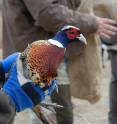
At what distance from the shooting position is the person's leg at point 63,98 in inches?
106

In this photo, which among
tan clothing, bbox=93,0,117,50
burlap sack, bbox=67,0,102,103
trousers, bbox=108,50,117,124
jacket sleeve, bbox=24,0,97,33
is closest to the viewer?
jacket sleeve, bbox=24,0,97,33

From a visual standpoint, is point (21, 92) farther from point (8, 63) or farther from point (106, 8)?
point (106, 8)

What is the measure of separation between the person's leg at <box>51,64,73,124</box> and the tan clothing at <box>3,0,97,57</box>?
27 centimetres

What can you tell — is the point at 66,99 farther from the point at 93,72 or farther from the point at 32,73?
the point at 32,73

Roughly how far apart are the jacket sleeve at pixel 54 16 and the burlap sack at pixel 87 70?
3.4 inches

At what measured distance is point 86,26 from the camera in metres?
2.52

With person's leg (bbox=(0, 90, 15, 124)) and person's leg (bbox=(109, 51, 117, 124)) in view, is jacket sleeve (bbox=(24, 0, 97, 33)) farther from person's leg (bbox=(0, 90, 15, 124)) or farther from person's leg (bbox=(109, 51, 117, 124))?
person's leg (bbox=(0, 90, 15, 124))

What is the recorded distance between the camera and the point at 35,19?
2.51m

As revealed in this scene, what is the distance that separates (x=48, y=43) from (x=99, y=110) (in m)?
2.96

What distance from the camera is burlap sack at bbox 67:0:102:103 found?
8.47 feet

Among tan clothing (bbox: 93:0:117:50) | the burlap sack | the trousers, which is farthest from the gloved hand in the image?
the trousers

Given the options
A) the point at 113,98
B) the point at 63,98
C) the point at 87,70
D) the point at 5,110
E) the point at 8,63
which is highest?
the point at 8,63

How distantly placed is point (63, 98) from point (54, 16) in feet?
1.98

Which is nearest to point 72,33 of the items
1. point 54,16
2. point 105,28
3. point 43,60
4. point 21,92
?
point 43,60
